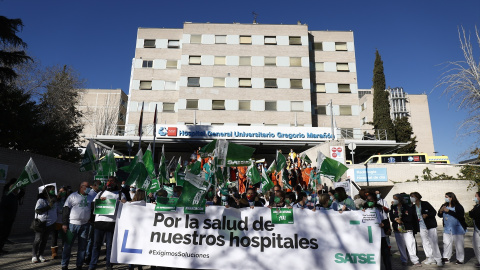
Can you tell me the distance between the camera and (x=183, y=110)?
34.8m

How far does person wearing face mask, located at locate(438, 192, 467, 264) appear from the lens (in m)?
7.96

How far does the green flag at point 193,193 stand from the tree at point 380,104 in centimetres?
3763

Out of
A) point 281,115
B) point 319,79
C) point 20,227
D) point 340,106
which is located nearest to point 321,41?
point 319,79

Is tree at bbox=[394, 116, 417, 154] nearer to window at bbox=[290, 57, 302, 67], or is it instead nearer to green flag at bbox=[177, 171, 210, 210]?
window at bbox=[290, 57, 302, 67]

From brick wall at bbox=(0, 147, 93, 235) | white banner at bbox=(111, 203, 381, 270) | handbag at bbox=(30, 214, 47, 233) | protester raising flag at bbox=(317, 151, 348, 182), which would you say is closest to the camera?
white banner at bbox=(111, 203, 381, 270)

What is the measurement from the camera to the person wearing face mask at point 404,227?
7933 millimetres

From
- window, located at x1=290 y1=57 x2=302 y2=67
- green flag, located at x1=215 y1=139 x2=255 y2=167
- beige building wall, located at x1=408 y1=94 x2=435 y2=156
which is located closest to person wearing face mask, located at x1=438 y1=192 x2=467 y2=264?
green flag, located at x1=215 y1=139 x2=255 y2=167

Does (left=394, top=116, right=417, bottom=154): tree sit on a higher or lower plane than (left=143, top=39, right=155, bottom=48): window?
lower

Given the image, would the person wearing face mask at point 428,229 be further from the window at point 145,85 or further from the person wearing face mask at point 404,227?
the window at point 145,85

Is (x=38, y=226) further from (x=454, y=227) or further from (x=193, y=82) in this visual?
(x=193, y=82)

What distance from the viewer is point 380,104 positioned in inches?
1598

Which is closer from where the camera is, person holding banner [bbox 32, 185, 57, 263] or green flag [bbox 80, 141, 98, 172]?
person holding banner [bbox 32, 185, 57, 263]

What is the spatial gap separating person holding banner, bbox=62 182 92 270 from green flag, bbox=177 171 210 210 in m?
2.38

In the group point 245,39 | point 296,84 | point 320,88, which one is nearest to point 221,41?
point 245,39
